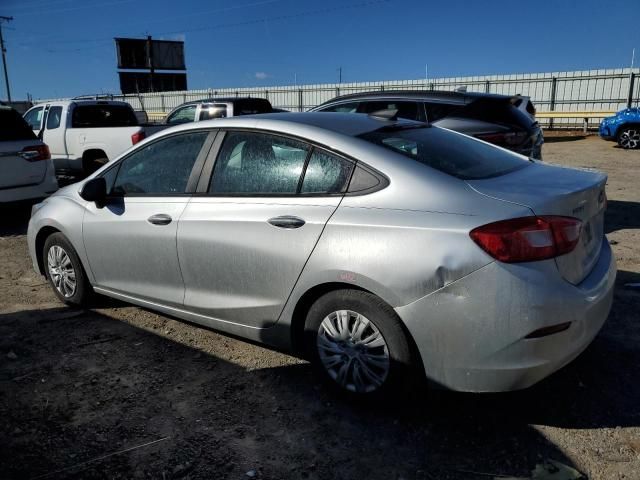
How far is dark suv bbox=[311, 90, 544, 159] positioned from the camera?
680 centimetres

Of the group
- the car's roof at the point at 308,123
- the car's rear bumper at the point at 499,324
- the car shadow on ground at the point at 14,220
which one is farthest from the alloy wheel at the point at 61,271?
the car shadow on ground at the point at 14,220

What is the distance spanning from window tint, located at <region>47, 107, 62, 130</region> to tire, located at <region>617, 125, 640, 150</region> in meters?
15.2

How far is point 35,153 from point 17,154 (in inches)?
10.6

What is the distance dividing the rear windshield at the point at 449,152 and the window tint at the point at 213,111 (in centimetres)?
854

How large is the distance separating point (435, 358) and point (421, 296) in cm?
33

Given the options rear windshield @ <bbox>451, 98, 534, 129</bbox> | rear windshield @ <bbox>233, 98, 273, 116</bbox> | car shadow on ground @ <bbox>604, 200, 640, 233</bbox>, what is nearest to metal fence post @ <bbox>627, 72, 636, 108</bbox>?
car shadow on ground @ <bbox>604, 200, 640, 233</bbox>

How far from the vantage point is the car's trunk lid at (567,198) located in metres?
2.58

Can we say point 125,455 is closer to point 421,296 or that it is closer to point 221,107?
point 421,296

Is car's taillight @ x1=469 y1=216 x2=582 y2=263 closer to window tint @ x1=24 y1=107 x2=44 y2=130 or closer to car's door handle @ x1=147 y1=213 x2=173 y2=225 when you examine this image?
car's door handle @ x1=147 y1=213 x2=173 y2=225

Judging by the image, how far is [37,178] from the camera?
25.9 feet

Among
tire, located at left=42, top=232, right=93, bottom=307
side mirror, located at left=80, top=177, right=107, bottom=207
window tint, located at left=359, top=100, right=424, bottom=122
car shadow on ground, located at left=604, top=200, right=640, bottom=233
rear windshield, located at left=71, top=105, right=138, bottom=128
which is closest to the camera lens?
side mirror, located at left=80, top=177, right=107, bottom=207

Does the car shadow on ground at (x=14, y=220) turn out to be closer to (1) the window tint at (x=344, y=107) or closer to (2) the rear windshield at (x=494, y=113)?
(1) the window tint at (x=344, y=107)

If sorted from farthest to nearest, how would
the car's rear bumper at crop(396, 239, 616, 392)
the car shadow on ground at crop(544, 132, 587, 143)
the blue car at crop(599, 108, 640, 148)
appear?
the car shadow on ground at crop(544, 132, 587, 143), the blue car at crop(599, 108, 640, 148), the car's rear bumper at crop(396, 239, 616, 392)

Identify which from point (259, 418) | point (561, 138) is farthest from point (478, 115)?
point (561, 138)
